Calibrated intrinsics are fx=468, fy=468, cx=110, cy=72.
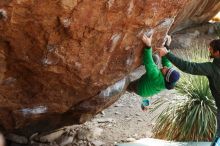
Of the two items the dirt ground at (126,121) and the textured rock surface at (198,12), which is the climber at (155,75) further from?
the textured rock surface at (198,12)

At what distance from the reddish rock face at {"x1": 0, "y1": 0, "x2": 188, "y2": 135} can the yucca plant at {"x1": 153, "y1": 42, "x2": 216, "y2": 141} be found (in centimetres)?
153

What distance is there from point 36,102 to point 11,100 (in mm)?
318

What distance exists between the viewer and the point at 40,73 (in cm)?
555

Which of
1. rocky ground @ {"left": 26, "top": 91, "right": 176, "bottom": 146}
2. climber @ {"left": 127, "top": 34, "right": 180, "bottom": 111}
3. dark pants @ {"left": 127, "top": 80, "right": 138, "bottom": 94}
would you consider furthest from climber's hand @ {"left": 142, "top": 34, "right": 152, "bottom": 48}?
rocky ground @ {"left": 26, "top": 91, "right": 176, "bottom": 146}

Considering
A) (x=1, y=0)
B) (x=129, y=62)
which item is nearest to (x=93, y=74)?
(x=129, y=62)

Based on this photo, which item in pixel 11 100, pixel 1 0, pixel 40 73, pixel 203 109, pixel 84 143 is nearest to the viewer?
pixel 1 0

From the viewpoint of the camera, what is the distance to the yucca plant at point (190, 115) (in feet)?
23.9

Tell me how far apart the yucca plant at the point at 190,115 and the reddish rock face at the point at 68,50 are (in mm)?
1532

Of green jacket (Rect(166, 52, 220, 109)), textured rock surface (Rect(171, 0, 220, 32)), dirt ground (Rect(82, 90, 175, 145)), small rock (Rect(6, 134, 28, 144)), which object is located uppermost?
textured rock surface (Rect(171, 0, 220, 32))

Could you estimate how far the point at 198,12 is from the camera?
12398 millimetres

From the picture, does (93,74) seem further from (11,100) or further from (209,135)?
(209,135)

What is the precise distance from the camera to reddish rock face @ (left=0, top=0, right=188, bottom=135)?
4.91 m

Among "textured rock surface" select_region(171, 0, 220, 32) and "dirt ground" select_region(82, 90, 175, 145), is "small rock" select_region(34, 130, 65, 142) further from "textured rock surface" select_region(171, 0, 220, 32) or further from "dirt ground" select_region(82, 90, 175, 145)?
"textured rock surface" select_region(171, 0, 220, 32)

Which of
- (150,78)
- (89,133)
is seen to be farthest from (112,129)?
(150,78)
